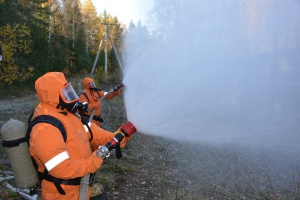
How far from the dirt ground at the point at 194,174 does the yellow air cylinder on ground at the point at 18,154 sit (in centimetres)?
282

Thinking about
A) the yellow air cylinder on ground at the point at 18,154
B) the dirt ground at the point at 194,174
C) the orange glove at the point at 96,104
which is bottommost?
the dirt ground at the point at 194,174

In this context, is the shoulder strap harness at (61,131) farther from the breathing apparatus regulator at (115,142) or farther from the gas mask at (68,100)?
the breathing apparatus regulator at (115,142)

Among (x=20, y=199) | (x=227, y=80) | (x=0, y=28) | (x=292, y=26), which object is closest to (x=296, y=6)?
(x=292, y=26)

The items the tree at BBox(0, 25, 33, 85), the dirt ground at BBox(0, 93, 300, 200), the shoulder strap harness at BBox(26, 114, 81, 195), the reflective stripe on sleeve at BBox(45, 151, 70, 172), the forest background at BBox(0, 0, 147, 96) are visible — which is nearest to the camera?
the reflective stripe on sleeve at BBox(45, 151, 70, 172)

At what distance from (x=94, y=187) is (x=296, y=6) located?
6718 mm

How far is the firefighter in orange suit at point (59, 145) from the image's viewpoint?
287cm

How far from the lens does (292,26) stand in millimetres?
7961

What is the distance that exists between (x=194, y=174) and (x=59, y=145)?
16.2 ft

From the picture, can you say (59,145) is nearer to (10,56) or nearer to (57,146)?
(57,146)

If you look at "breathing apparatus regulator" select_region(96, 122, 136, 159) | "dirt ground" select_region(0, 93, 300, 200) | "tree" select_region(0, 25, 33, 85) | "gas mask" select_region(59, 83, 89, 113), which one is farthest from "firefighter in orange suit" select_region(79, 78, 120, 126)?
"tree" select_region(0, 25, 33, 85)

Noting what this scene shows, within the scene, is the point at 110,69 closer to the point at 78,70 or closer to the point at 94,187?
the point at 78,70

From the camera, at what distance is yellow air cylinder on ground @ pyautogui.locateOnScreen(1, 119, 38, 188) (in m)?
3.12

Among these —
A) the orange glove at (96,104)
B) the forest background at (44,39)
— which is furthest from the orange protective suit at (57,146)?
the forest background at (44,39)

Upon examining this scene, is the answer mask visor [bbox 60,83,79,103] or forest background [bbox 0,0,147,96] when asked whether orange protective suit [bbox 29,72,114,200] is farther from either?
forest background [bbox 0,0,147,96]
